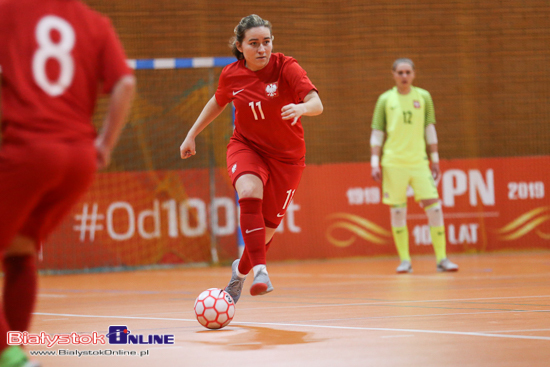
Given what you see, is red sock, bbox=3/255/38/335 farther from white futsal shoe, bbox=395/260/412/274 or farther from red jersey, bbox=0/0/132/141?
white futsal shoe, bbox=395/260/412/274

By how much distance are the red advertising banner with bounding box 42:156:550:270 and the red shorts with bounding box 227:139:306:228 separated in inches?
211

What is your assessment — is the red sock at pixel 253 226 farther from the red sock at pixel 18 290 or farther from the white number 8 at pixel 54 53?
the white number 8 at pixel 54 53

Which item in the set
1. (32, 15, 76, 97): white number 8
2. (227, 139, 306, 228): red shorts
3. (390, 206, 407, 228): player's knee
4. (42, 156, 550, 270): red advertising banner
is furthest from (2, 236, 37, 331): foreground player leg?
(42, 156, 550, 270): red advertising banner

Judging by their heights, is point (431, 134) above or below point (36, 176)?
above

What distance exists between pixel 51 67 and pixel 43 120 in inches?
7.6

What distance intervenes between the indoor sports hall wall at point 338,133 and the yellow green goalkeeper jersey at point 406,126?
2278 millimetres

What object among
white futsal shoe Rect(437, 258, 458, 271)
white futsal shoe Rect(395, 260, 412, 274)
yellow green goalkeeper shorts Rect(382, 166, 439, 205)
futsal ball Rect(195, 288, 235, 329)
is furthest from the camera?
yellow green goalkeeper shorts Rect(382, 166, 439, 205)

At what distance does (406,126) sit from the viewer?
27.2 ft

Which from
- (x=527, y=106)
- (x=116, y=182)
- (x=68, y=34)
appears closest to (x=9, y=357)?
(x=68, y=34)

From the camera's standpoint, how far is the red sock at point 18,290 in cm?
264

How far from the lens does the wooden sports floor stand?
117 inches

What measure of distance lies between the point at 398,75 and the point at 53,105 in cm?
627

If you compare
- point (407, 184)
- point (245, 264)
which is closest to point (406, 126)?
point (407, 184)

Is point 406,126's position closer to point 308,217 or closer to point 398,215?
point 398,215
